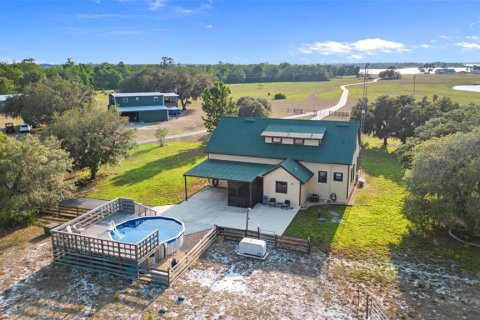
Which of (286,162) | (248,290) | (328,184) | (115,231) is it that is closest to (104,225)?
(115,231)

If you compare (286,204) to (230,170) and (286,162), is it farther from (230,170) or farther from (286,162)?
(230,170)

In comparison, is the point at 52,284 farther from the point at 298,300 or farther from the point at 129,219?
the point at 298,300

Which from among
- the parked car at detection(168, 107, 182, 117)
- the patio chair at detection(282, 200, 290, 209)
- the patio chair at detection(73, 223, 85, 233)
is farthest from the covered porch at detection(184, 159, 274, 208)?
the parked car at detection(168, 107, 182, 117)

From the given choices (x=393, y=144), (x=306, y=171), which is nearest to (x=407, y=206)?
(x=306, y=171)

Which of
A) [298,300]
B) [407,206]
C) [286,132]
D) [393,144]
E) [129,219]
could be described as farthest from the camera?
[393,144]

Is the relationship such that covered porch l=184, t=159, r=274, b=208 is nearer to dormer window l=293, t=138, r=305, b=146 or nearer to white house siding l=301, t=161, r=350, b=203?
dormer window l=293, t=138, r=305, b=146
